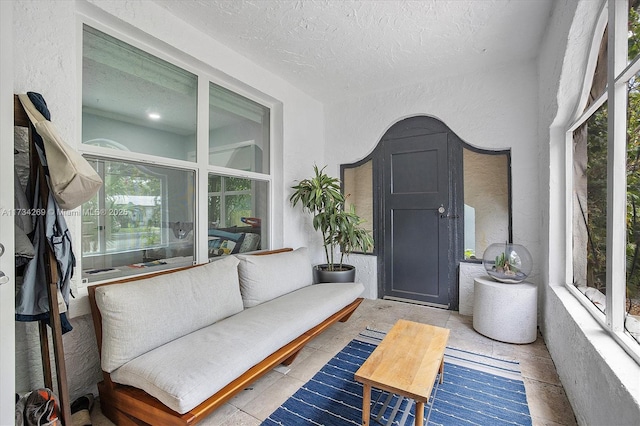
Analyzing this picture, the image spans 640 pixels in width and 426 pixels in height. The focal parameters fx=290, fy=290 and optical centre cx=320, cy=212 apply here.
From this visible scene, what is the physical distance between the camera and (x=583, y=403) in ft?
4.95

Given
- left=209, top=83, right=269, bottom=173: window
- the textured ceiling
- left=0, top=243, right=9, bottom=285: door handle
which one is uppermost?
the textured ceiling

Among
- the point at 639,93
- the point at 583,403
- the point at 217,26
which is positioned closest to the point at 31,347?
the point at 217,26

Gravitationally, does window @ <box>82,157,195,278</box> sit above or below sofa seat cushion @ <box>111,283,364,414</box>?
above

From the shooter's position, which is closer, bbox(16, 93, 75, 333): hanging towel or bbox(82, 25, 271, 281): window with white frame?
bbox(16, 93, 75, 333): hanging towel

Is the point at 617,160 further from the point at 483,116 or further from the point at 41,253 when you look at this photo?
the point at 41,253

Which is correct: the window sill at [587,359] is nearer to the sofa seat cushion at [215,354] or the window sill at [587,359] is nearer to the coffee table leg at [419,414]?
the coffee table leg at [419,414]

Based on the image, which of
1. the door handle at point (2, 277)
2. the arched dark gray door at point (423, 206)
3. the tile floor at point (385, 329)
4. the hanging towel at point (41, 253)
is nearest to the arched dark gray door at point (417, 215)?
the arched dark gray door at point (423, 206)

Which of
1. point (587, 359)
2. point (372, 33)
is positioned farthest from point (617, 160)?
point (372, 33)

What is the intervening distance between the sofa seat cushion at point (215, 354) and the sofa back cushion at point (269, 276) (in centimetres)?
16

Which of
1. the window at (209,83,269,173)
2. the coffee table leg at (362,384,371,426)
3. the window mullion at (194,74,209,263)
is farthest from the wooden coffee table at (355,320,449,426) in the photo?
the window at (209,83,269,173)

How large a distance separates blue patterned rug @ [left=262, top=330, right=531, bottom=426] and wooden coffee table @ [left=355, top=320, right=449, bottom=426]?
0.28 metres

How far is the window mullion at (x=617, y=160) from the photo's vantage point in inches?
52.4

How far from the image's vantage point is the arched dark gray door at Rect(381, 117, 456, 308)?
3498mm

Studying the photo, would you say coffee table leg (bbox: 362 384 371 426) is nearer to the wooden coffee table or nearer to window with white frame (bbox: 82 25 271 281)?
the wooden coffee table
